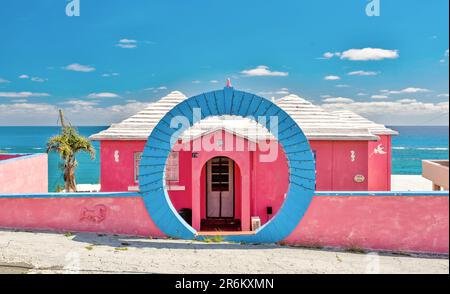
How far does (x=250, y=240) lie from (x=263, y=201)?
3.62 metres

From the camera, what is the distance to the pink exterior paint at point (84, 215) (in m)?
10.1

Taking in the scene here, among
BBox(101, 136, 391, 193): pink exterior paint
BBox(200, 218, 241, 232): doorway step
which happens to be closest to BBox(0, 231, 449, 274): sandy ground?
BBox(200, 218, 241, 232): doorway step

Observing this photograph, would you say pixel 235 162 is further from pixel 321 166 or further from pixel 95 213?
pixel 95 213

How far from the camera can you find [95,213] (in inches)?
397

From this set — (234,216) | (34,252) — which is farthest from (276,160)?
(34,252)

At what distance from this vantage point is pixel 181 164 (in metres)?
14.0

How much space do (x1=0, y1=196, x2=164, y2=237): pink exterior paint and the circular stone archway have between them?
37cm

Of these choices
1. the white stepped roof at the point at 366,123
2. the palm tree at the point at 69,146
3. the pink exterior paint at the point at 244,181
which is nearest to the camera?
Answer: the pink exterior paint at the point at 244,181

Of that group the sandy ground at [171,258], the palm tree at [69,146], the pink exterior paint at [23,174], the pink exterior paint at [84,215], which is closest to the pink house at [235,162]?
the pink exterior paint at [23,174]

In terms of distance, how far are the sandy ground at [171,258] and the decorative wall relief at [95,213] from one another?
0.41m

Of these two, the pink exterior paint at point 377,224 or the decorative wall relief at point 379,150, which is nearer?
the pink exterior paint at point 377,224

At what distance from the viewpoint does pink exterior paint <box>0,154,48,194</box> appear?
12.4m

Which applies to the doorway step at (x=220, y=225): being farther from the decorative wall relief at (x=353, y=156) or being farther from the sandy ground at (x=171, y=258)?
the decorative wall relief at (x=353, y=156)

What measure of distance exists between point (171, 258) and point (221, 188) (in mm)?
A: 6020
